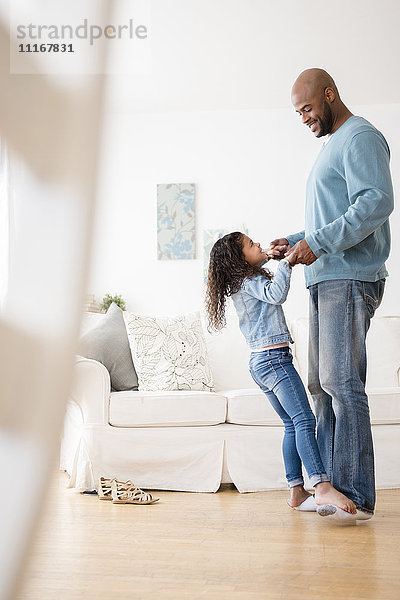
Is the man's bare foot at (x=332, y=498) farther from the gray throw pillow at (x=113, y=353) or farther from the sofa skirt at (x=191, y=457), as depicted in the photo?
the gray throw pillow at (x=113, y=353)

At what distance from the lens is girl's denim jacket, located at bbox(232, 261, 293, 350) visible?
7.47ft

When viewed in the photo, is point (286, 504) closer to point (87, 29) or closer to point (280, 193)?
point (87, 29)

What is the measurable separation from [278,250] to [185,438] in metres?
1.03

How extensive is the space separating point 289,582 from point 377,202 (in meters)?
1.11

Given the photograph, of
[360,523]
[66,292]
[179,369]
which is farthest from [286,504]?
[66,292]

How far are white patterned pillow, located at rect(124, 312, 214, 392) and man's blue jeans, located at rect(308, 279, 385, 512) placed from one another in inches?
45.2

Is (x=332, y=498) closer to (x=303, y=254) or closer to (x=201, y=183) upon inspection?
(x=303, y=254)

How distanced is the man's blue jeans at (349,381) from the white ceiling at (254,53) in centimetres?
215

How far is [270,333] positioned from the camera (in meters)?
2.33

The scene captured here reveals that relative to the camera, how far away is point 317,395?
2262mm

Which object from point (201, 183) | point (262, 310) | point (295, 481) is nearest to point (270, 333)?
point (262, 310)

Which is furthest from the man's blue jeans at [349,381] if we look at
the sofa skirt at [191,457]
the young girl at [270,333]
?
the sofa skirt at [191,457]

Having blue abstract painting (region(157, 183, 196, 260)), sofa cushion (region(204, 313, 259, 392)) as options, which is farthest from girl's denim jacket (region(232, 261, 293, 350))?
blue abstract painting (region(157, 183, 196, 260))

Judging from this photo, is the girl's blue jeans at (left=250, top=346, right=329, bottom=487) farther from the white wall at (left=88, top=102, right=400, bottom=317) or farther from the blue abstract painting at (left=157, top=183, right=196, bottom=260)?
the blue abstract painting at (left=157, top=183, right=196, bottom=260)
